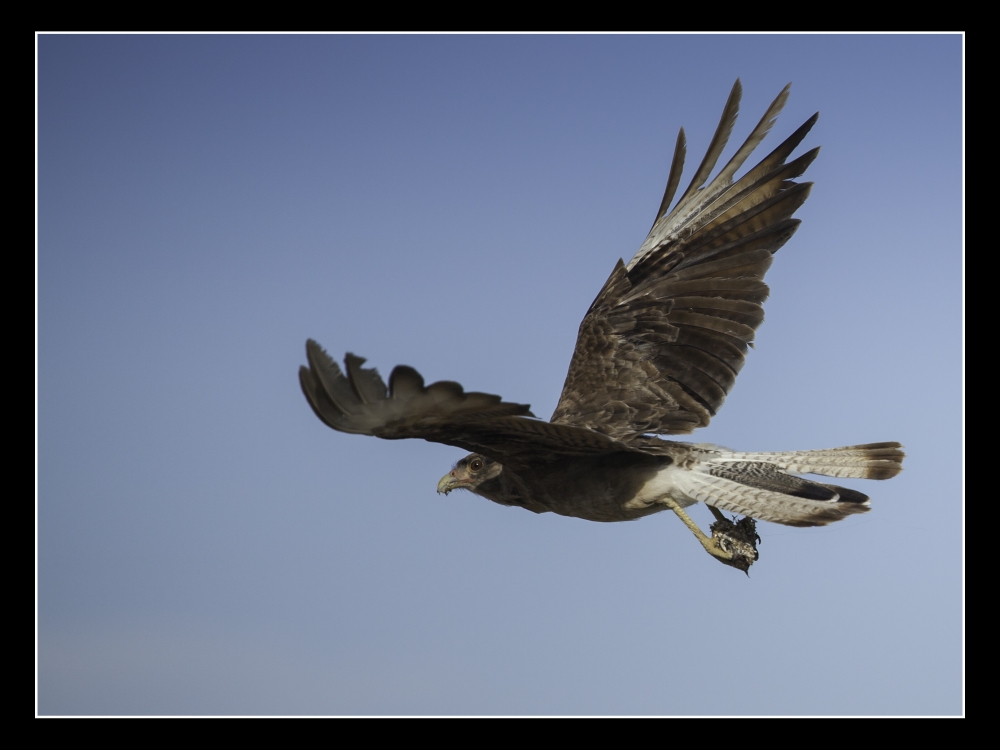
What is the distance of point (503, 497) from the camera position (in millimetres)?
6562

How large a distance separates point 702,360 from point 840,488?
1.65 meters

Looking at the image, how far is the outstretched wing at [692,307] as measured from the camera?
6879 millimetres

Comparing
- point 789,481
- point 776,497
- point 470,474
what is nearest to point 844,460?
point 789,481

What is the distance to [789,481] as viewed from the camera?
5742 millimetres

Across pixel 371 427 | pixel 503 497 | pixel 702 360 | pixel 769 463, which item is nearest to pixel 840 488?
pixel 769 463

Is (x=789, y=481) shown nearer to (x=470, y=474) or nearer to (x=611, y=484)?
(x=611, y=484)

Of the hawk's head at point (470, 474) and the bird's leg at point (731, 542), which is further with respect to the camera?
the hawk's head at point (470, 474)

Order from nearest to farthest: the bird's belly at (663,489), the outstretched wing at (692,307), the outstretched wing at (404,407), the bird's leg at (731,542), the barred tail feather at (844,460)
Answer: the outstretched wing at (404,407) < the bird's leg at (731,542) < the bird's belly at (663,489) < the barred tail feather at (844,460) < the outstretched wing at (692,307)

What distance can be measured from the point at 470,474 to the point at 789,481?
2.08 meters

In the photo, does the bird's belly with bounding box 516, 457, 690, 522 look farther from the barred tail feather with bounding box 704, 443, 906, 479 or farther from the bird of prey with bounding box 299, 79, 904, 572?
the barred tail feather with bounding box 704, 443, 906, 479

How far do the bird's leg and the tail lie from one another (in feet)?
0.63

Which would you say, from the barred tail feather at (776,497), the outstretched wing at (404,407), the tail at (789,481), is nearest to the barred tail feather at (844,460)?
the tail at (789,481)

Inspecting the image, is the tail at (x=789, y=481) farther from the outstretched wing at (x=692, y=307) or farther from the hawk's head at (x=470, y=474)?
the hawk's head at (x=470, y=474)

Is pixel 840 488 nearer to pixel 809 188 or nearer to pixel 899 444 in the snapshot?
pixel 899 444
